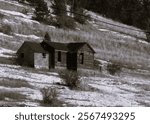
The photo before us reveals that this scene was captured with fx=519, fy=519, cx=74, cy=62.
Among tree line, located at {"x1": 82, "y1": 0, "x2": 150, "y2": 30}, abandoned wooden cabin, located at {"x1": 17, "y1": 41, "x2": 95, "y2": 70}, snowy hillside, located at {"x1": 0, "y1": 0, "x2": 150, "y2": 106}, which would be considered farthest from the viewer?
tree line, located at {"x1": 82, "y1": 0, "x2": 150, "y2": 30}

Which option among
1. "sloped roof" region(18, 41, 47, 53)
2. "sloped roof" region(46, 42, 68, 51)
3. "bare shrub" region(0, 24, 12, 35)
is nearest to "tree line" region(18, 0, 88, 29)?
"sloped roof" region(46, 42, 68, 51)

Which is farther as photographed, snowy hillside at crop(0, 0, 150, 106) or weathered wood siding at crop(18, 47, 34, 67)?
weathered wood siding at crop(18, 47, 34, 67)

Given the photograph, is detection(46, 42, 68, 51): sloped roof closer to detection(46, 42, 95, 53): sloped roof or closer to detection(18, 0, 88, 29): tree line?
detection(46, 42, 95, 53): sloped roof

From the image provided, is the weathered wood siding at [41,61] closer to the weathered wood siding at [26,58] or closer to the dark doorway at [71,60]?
the weathered wood siding at [26,58]

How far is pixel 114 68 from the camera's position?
38312mm

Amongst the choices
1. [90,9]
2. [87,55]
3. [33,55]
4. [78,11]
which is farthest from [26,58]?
[90,9]

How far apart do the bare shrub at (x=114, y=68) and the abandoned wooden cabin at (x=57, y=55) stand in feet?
11.3

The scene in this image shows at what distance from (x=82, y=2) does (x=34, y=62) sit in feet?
63.2

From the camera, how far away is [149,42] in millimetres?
50594

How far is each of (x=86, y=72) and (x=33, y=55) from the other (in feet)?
15.4

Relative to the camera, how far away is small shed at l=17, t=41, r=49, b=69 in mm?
39972

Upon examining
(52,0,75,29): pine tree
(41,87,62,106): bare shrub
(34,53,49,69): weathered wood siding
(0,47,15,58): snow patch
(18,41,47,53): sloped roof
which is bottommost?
(41,87,62,106): bare shrub

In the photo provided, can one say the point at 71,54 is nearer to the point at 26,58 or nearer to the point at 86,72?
the point at 86,72

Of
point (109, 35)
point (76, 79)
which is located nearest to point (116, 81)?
point (76, 79)
